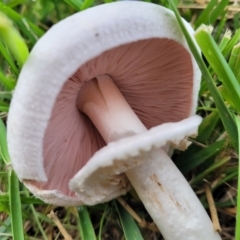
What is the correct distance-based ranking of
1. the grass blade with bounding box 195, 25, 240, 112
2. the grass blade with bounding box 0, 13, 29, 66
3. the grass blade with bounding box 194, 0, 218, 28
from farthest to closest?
the grass blade with bounding box 194, 0, 218, 28
the grass blade with bounding box 195, 25, 240, 112
the grass blade with bounding box 0, 13, 29, 66

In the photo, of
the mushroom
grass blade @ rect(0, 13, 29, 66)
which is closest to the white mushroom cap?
the mushroom

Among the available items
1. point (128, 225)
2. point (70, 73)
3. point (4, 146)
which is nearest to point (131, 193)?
point (128, 225)

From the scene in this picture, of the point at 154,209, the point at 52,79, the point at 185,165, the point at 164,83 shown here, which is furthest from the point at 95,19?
the point at 185,165

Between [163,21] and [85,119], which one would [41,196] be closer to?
[85,119]

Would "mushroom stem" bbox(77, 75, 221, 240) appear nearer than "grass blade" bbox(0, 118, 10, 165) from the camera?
Yes

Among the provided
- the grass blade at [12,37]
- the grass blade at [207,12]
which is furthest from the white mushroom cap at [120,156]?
the grass blade at [207,12]

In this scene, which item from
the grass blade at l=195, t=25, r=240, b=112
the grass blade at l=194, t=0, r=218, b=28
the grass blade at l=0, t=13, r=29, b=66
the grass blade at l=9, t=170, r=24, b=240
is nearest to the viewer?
the grass blade at l=0, t=13, r=29, b=66

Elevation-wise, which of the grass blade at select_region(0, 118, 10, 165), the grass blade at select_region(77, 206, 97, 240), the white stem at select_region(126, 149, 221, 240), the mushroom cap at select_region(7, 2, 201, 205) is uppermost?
the mushroom cap at select_region(7, 2, 201, 205)

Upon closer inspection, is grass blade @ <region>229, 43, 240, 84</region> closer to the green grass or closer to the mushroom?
the green grass
